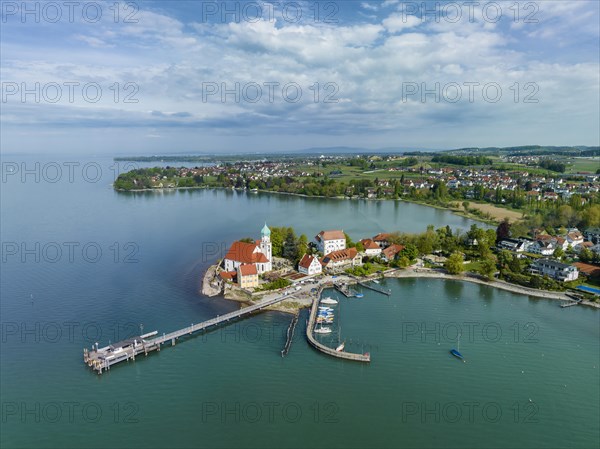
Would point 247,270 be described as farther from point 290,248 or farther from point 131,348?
point 131,348

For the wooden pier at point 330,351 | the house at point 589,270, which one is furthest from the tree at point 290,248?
the house at point 589,270

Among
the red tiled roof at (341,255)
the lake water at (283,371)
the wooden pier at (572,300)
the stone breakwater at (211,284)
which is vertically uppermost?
the red tiled roof at (341,255)

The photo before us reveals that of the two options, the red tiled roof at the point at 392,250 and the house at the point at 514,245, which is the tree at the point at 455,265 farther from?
the house at the point at 514,245

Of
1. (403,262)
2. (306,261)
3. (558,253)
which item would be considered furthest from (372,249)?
(558,253)

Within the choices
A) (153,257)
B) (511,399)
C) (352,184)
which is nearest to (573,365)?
(511,399)

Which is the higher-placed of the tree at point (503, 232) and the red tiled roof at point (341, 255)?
the tree at point (503, 232)

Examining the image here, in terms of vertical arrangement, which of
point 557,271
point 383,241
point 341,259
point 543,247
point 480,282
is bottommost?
point 480,282

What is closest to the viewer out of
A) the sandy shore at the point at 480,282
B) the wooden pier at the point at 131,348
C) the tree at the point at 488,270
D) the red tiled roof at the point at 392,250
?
the wooden pier at the point at 131,348
